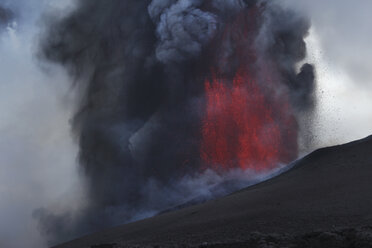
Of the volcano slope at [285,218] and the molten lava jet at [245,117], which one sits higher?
the molten lava jet at [245,117]

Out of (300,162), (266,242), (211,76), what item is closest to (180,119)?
(211,76)

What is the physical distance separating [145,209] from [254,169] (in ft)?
26.5

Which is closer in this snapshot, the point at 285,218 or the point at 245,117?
the point at 285,218

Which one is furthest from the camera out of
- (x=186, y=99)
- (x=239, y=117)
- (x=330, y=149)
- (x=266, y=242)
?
(x=186, y=99)

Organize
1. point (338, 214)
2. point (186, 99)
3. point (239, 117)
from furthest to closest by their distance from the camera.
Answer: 1. point (186, 99)
2. point (239, 117)
3. point (338, 214)

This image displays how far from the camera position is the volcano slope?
9.67 meters

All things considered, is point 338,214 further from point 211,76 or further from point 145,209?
point 211,76

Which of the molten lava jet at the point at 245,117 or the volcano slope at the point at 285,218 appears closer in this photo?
the volcano slope at the point at 285,218

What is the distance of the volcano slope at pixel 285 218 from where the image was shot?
9672mm

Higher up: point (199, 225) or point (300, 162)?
point (300, 162)

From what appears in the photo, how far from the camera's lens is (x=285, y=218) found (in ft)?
37.4

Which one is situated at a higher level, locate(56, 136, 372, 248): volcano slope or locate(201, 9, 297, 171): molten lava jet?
locate(201, 9, 297, 171): molten lava jet

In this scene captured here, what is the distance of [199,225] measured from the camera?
40.4 feet

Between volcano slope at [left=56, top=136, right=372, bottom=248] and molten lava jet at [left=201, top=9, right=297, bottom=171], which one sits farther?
molten lava jet at [left=201, top=9, right=297, bottom=171]
